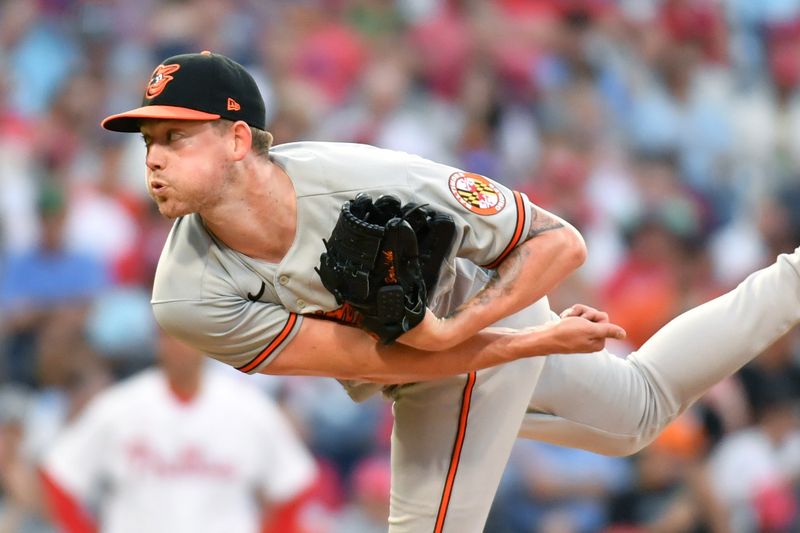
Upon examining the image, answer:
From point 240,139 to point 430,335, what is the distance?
2.43 feet

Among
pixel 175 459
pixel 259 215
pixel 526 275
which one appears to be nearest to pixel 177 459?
pixel 175 459

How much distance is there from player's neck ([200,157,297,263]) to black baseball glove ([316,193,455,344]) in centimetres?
18

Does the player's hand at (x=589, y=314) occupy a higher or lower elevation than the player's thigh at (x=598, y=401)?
higher

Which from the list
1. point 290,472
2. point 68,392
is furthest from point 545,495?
point 68,392

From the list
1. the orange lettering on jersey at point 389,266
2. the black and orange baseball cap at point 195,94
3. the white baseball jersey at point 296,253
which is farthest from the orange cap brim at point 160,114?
the orange lettering on jersey at point 389,266

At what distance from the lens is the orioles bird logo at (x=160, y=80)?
→ 11.9 feet

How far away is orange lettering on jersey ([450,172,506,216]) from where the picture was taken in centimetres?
386

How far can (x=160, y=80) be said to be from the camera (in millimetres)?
3633

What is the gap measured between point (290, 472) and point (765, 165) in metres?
5.30

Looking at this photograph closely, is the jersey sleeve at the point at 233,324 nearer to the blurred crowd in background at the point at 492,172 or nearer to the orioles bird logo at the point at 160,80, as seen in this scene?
the orioles bird logo at the point at 160,80

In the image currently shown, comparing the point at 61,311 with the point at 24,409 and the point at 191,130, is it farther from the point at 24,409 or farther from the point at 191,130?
the point at 191,130

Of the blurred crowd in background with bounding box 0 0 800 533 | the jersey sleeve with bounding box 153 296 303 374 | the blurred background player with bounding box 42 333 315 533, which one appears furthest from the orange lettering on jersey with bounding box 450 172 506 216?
the blurred crowd in background with bounding box 0 0 800 533

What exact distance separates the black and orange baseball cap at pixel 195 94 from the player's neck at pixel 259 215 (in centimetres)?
16

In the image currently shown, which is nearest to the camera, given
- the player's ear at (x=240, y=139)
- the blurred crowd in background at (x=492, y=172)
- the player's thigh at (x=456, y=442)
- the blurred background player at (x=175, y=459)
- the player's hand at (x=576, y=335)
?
the player's ear at (x=240, y=139)
